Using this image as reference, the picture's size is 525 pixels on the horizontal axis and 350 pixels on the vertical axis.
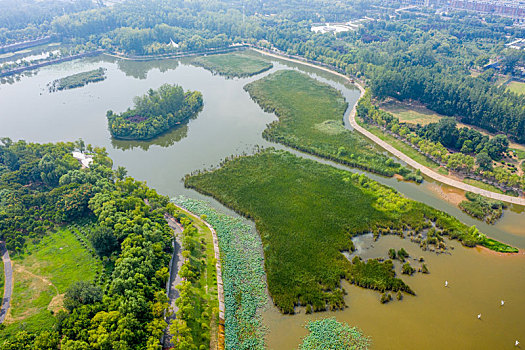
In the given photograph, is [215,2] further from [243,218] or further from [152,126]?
[243,218]

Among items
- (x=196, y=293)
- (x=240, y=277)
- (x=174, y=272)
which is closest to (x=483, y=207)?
(x=240, y=277)

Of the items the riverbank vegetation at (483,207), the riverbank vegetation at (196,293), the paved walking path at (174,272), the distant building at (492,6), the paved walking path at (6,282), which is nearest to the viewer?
the riverbank vegetation at (196,293)

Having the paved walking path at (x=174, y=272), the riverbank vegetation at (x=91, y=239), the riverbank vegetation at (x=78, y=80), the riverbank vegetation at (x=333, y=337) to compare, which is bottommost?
the riverbank vegetation at (x=333, y=337)

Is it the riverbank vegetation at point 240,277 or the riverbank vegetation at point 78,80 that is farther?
the riverbank vegetation at point 78,80

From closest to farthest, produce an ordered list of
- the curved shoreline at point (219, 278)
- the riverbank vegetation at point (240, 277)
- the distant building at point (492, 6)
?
the curved shoreline at point (219, 278) → the riverbank vegetation at point (240, 277) → the distant building at point (492, 6)

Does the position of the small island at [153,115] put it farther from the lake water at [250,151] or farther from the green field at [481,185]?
the green field at [481,185]

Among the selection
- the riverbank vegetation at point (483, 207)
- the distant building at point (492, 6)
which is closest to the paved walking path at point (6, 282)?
the riverbank vegetation at point (483, 207)

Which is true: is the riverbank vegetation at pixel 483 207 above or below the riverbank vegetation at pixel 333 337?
above

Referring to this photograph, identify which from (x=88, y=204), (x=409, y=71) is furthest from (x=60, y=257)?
(x=409, y=71)
